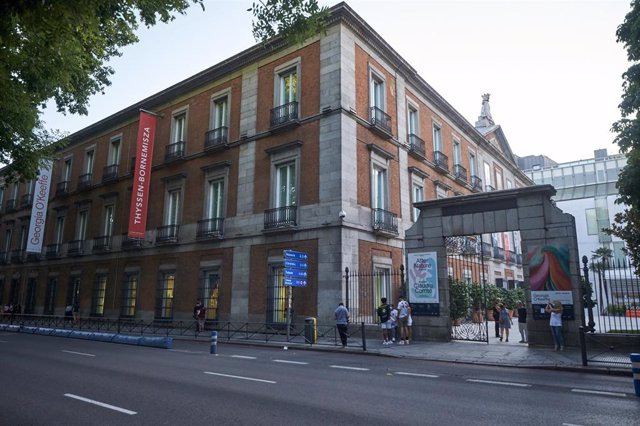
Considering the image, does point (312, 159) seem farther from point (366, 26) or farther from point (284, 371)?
point (284, 371)

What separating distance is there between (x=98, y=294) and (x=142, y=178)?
8.94 m

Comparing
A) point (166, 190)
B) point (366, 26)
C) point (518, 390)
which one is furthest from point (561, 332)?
point (166, 190)

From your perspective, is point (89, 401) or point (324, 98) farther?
point (324, 98)

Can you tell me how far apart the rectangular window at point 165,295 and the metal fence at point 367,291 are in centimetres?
1093

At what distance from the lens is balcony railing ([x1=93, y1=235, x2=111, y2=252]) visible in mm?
28484

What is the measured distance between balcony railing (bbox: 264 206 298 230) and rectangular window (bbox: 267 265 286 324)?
191 cm

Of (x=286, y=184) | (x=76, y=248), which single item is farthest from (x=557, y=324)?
(x=76, y=248)

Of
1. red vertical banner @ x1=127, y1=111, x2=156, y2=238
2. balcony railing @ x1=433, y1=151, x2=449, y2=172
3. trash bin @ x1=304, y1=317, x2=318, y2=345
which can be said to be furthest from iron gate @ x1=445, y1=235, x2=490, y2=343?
red vertical banner @ x1=127, y1=111, x2=156, y2=238

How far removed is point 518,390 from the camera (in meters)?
8.11

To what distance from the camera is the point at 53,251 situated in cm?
3303

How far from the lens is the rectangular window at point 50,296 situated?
106ft

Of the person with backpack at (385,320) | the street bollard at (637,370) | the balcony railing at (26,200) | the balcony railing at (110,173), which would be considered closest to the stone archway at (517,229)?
the person with backpack at (385,320)

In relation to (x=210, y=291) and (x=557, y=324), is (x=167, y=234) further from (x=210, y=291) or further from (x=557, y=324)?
(x=557, y=324)

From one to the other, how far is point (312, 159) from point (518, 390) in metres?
13.9
